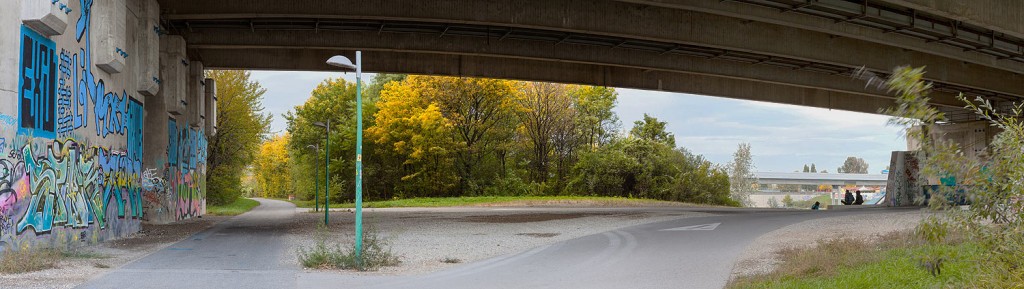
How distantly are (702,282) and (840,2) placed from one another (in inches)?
483

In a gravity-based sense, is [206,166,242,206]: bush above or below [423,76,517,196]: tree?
below

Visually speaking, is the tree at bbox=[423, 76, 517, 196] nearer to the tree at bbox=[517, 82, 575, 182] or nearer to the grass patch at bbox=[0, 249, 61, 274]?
the tree at bbox=[517, 82, 575, 182]

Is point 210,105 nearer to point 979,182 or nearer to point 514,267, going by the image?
point 514,267

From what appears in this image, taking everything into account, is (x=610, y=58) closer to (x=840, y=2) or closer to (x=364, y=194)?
(x=840, y=2)

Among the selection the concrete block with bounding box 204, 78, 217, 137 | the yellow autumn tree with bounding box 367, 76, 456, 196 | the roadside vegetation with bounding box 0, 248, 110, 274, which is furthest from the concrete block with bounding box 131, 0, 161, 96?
the yellow autumn tree with bounding box 367, 76, 456, 196

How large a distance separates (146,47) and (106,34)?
15.1ft

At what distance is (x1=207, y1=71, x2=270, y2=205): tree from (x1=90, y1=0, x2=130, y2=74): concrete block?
30.7 m

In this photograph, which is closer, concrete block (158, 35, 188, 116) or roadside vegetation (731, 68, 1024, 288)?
roadside vegetation (731, 68, 1024, 288)

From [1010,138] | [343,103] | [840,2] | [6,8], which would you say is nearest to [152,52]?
[6,8]

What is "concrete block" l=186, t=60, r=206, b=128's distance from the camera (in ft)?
98.2

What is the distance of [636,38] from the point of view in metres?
22.7

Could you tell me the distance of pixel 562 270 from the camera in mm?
12695

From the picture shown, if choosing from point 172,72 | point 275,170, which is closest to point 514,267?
point 172,72

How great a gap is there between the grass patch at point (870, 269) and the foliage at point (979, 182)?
37cm
